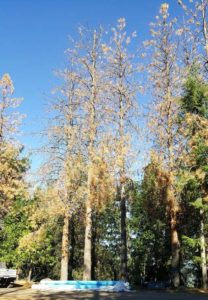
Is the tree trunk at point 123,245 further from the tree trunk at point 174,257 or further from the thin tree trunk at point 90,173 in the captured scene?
the tree trunk at point 174,257

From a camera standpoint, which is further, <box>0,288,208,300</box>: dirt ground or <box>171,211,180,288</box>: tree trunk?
<box>171,211,180,288</box>: tree trunk

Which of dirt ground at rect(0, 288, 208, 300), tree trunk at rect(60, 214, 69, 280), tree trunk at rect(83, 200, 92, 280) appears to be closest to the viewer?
dirt ground at rect(0, 288, 208, 300)

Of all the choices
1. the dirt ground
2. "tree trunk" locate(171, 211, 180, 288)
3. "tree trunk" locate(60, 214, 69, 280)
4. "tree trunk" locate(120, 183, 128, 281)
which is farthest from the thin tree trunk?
the dirt ground

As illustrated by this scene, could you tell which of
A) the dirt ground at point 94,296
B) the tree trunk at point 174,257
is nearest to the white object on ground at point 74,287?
the dirt ground at point 94,296

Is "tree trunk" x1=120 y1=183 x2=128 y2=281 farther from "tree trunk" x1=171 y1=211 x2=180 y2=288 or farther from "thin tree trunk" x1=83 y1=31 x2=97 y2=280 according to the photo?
"tree trunk" x1=171 y1=211 x2=180 y2=288

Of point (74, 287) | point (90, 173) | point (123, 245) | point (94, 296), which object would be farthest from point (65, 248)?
point (94, 296)

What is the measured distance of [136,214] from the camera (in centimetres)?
4247

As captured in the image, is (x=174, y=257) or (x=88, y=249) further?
(x=88, y=249)

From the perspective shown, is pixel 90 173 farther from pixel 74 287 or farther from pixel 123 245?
pixel 74 287

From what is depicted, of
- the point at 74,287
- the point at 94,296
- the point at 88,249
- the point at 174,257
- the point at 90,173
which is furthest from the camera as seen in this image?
the point at 90,173

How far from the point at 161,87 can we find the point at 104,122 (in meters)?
3.93

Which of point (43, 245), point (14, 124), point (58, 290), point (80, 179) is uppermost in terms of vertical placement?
point (14, 124)

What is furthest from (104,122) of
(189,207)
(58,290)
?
(58,290)

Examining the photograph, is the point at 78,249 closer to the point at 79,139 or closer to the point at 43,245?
the point at 43,245
